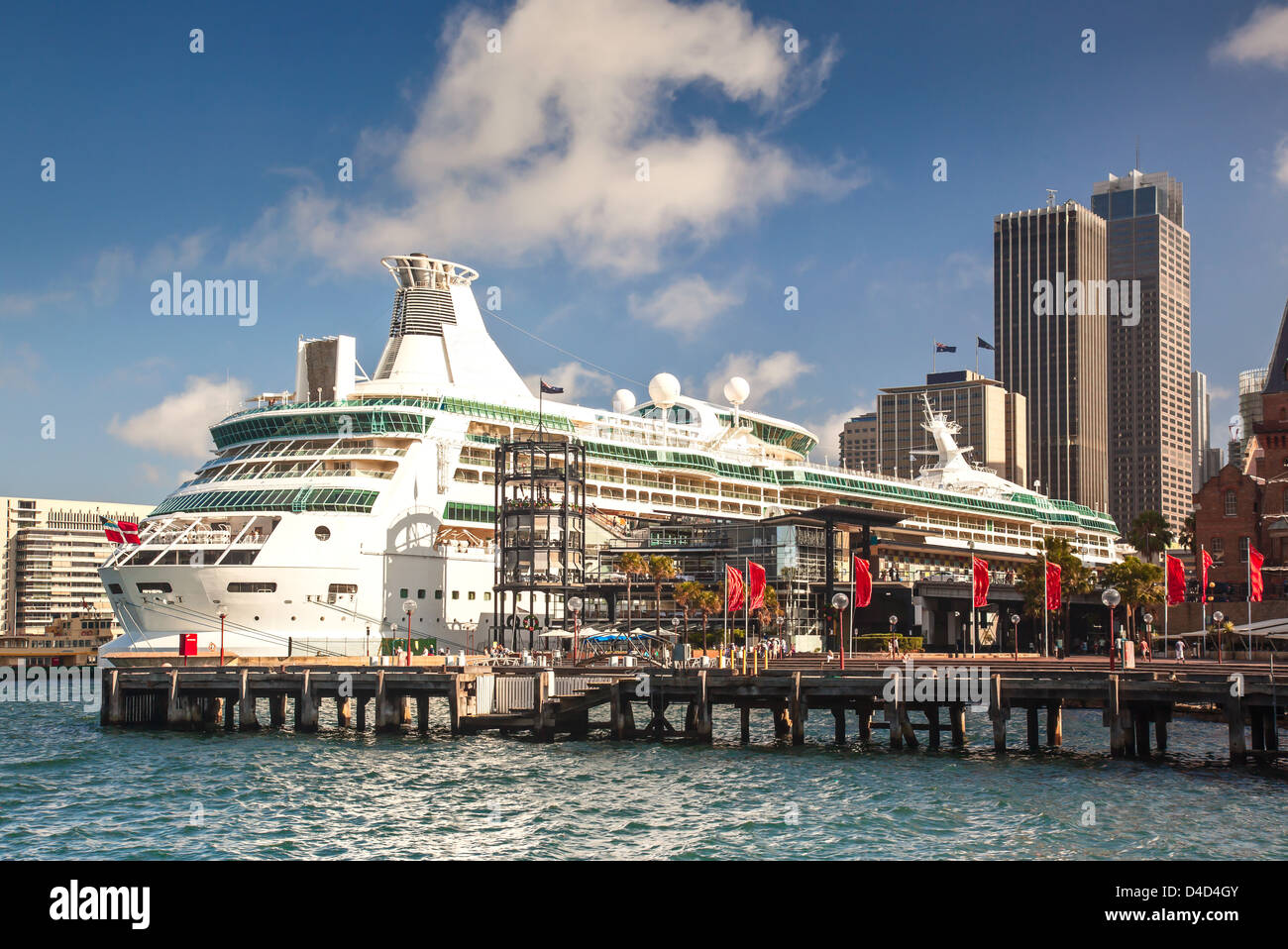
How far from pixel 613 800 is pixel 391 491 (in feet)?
150

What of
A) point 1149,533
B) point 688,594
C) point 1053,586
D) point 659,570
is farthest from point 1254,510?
point 659,570

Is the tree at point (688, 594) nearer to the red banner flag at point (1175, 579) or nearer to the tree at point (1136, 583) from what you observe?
the red banner flag at point (1175, 579)

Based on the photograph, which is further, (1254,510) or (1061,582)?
(1254,510)

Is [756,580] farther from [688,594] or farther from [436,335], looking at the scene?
[436,335]

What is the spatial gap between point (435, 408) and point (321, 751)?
40.9 meters

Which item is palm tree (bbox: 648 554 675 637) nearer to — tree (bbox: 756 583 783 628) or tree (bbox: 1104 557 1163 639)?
tree (bbox: 756 583 783 628)

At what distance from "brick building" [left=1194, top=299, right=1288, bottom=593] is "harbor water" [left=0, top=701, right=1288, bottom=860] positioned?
1620 inches

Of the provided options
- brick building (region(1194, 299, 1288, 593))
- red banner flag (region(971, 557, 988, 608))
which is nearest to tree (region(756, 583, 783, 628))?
red banner flag (region(971, 557, 988, 608))

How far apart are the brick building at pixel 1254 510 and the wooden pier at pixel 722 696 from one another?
3515 cm

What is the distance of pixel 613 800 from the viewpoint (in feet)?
125

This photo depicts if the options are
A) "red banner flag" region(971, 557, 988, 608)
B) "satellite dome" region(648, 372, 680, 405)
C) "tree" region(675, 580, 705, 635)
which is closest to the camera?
"red banner flag" region(971, 557, 988, 608)

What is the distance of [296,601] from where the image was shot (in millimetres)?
71875

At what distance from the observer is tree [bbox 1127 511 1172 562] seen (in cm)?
12875

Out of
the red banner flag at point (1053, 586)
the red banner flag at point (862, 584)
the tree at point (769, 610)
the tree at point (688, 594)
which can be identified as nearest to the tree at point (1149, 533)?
the tree at point (769, 610)
